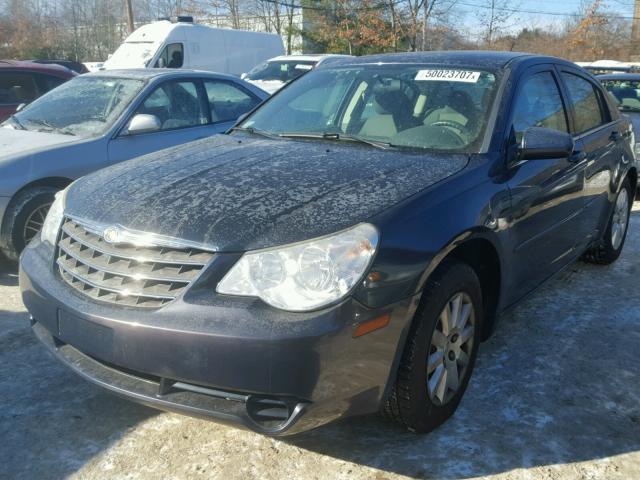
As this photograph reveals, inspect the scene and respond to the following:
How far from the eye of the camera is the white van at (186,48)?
553 inches

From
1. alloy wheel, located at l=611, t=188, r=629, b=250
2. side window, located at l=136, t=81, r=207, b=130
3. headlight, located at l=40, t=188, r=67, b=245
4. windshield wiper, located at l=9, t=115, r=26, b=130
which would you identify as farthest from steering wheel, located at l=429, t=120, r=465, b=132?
windshield wiper, located at l=9, t=115, r=26, b=130

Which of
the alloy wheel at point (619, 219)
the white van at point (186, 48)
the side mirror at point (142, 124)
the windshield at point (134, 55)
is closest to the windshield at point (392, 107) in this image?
the side mirror at point (142, 124)

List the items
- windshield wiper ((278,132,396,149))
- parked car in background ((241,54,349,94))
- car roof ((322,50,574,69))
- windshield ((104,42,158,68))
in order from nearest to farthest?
windshield wiper ((278,132,396,149)) < car roof ((322,50,574,69)) < parked car in background ((241,54,349,94)) < windshield ((104,42,158,68))

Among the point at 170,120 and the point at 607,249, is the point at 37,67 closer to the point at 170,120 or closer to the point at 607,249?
the point at 170,120

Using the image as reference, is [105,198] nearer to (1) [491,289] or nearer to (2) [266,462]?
(2) [266,462]

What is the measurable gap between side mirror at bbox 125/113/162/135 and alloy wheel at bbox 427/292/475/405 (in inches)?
135

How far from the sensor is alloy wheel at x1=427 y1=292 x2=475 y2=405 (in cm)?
264

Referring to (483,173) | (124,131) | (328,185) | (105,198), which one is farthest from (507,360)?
(124,131)

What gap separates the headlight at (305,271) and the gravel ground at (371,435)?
30.5 inches

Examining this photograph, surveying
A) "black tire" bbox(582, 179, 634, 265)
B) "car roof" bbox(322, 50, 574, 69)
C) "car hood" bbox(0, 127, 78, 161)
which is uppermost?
"car roof" bbox(322, 50, 574, 69)

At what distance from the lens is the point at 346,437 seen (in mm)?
2727

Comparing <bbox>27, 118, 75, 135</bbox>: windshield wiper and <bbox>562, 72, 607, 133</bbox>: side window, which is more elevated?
<bbox>562, 72, 607, 133</bbox>: side window

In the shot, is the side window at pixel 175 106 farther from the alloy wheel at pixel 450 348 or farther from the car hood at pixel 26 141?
the alloy wheel at pixel 450 348

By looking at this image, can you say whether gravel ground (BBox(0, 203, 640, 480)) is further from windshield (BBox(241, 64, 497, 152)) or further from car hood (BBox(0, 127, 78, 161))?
car hood (BBox(0, 127, 78, 161))
